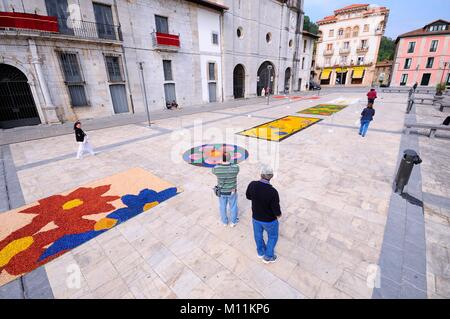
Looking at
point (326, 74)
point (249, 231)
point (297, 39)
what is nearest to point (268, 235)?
point (249, 231)

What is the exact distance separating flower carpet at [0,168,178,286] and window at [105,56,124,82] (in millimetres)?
13794

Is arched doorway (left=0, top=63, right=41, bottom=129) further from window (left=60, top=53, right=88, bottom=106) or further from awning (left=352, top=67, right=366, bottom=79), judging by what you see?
awning (left=352, top=67, right=366, bottom=79)

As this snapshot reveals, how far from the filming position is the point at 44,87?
14422mm

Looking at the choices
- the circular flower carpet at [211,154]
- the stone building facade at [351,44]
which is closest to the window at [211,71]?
the circular flower carpet at [211,154]

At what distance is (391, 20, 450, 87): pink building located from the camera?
38.7 m

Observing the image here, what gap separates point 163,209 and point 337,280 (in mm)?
3927

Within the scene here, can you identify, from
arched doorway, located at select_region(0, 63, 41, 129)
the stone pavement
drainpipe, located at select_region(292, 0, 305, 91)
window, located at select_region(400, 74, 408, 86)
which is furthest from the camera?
window, located at select_region(400, 74, 408, 86)

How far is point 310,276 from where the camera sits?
11.4 feet

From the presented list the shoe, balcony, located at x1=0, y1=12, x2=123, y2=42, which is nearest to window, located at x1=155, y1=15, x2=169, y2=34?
balcony, located at x1=0, y1=12, x2=123, y2=42

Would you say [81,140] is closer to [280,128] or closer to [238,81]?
[280,128]

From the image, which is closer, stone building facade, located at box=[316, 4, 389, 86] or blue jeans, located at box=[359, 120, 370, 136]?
blue jeans, located at box=[359, 120, 370, 136]

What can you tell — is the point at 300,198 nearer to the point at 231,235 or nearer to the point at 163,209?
the point at 231,235

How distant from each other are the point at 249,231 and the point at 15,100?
18293mm
